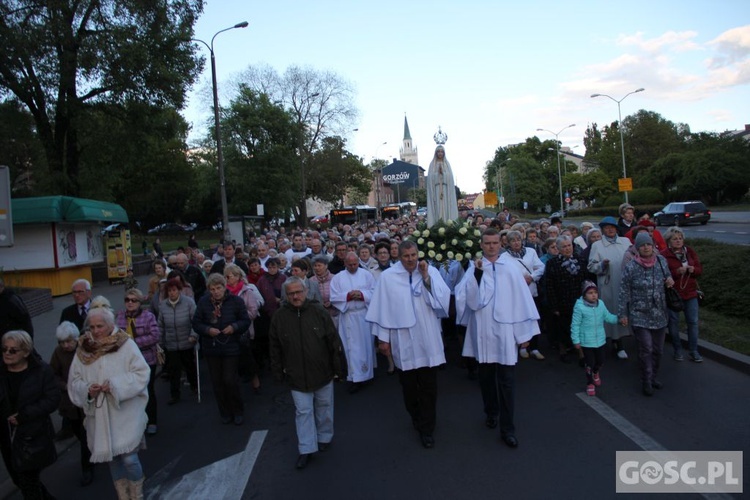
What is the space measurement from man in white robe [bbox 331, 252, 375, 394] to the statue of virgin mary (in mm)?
3639

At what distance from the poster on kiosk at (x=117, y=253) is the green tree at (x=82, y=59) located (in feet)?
10.6

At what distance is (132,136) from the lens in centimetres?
2259

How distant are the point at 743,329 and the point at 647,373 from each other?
310 centimetres

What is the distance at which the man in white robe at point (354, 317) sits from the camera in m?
7.11

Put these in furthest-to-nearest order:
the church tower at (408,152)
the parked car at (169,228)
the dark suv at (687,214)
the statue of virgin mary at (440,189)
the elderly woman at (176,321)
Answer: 1. the church tower at (408,152)
2. the parked car at (169,228)
3. the dark suv at (687,214)
4. the statue of virgin mary at (440,189)
5. the elderly woman at (176,321)

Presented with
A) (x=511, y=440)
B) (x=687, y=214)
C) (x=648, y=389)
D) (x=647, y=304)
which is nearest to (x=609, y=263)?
(x=647, y=304)

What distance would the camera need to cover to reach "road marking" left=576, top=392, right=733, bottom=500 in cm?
462

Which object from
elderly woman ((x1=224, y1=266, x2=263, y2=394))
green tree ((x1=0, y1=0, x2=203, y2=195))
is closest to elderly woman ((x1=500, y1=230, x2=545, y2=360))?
elderly woman ((x1=224, y1=266, x2=263, y2=394))

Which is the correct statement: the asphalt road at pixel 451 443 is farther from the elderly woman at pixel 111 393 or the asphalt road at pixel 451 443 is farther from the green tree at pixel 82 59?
the green tree at pixel 82 59

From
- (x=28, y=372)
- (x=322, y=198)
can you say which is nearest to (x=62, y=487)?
(x=28, y=372)

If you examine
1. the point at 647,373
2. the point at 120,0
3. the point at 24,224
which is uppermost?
the point at 120,0

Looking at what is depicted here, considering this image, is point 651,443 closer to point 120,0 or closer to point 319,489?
point 319,489

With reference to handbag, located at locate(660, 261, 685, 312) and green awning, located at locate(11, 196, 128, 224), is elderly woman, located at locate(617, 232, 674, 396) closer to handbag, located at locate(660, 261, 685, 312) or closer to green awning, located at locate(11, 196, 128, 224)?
handbag, located at locate(660, 261, 685, 312)

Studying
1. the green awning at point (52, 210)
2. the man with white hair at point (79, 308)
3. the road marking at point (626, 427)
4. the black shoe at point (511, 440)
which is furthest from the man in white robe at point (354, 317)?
the green awning at point (52, 210)
